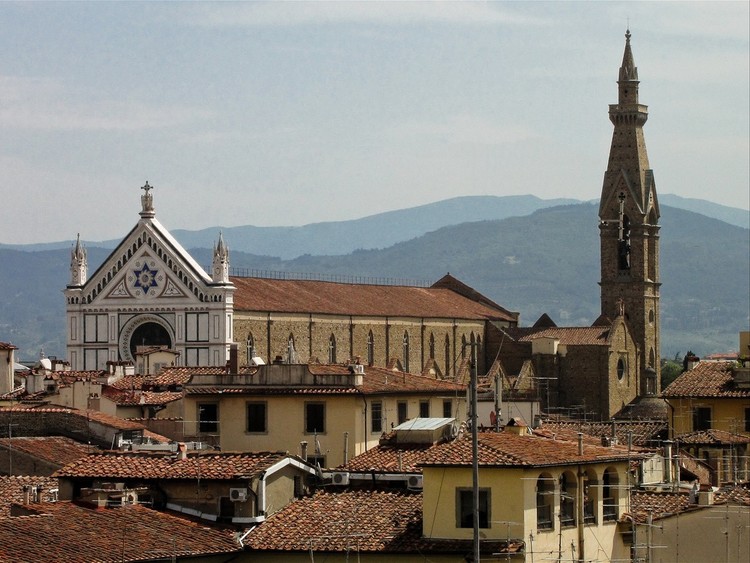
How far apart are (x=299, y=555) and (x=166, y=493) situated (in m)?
3.45

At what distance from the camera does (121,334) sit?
10056 centimetres

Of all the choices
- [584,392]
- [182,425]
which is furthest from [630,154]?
[182,425]

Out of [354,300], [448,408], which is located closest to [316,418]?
[448,408]

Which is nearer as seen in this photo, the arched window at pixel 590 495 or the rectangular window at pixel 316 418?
the arched window at pixel 590 495

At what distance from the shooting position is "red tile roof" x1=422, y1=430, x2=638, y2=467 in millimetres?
30562

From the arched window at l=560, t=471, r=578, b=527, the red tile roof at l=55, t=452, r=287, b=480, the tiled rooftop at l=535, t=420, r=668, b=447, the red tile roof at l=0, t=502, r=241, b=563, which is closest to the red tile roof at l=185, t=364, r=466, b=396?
the tiled rooftop at l=535, t=420, r=668, b=447

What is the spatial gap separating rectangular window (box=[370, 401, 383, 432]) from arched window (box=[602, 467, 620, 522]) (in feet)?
31.9

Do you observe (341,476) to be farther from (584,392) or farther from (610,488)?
(584,392)

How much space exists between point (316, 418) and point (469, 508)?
12.0 metres

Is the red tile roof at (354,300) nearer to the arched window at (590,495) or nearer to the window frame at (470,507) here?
the arched window at (590,495)

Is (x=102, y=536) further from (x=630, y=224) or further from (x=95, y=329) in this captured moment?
(x=630, y=224)

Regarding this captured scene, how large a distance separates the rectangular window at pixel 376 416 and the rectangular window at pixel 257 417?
7.11 ft

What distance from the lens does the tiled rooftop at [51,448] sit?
141 ft

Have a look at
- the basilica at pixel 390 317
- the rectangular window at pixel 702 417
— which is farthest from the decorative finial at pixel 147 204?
the rectangular window at pixel 702 417
